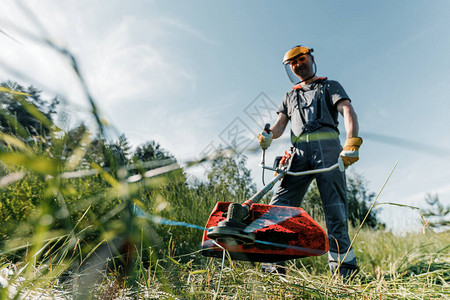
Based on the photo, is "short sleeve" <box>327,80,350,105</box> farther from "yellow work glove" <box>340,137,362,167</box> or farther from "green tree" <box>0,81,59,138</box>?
"green tree" <box>0,81,59,138</box>

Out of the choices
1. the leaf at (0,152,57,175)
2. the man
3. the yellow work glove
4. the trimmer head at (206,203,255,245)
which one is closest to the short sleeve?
the man

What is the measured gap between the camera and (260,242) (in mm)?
1828

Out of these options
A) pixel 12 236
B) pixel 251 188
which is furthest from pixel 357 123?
pixel 12 236

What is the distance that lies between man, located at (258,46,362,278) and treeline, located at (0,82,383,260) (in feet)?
2.37

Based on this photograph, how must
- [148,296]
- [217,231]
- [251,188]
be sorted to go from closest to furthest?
[148,296], [217,231], [251,188]

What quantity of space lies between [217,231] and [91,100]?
1.51 meters

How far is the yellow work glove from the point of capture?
227 centimetres

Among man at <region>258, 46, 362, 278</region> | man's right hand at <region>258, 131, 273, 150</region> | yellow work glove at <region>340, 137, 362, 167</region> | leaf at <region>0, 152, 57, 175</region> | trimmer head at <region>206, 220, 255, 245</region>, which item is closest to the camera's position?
leaf at <region>0, 152, 57, 175</region>

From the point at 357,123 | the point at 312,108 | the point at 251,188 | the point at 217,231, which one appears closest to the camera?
the point at 217,231

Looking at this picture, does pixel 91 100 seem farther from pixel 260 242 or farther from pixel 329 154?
pixel 329 154

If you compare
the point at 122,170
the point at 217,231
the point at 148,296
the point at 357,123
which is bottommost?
the point at 148,296

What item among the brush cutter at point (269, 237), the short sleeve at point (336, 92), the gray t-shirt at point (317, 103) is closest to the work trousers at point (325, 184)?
the gray t-shirt at point (317, 103)

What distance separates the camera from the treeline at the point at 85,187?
1.08 ft

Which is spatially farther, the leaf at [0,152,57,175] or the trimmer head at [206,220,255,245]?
the trimmer head at [206,220,255,245]
